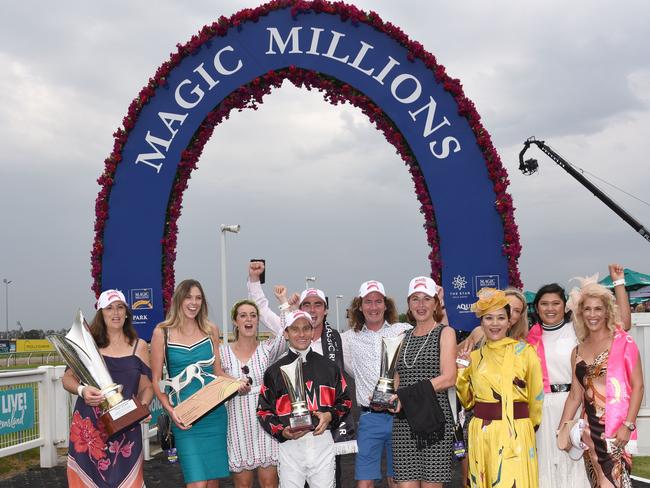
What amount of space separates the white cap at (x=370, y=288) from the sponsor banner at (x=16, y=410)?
16.4 feet

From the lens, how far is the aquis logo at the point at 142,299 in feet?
24.1

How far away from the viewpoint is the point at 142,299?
24.2ft

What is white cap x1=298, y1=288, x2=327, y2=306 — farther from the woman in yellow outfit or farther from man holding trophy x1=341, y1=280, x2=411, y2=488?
the woman in yellow outfit

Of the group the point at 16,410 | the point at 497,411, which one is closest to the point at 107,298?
the point at 497,411

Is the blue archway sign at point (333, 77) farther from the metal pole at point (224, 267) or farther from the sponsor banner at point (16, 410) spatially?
the metal pole at point (224, 267)

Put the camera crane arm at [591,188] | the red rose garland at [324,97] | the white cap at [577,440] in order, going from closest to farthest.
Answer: the white cap at [577,440] < the red rose garland at [324,97] < the camera crane arm at [591,188]

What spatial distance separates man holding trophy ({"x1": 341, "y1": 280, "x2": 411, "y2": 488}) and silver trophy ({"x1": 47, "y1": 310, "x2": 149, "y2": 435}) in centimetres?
156

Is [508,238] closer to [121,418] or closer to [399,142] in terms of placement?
[399,142]

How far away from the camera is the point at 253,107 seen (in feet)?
24.9

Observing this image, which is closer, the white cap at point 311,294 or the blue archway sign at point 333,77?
the white cap at point 311,294

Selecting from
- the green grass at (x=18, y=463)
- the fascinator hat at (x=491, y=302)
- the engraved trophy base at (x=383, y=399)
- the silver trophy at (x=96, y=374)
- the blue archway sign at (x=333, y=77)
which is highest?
the blue archway sign at (x=333, y=77)

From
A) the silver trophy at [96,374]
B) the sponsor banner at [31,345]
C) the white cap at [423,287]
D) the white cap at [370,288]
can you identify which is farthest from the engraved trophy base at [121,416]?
the sponsor banner at [31,345]

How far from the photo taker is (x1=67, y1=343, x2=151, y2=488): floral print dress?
4516mm

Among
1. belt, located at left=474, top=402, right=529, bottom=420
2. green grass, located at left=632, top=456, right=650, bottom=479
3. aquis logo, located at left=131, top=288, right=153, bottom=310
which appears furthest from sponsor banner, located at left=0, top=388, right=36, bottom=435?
green grass, located at left=632, top=456, right=650, bottom=479
